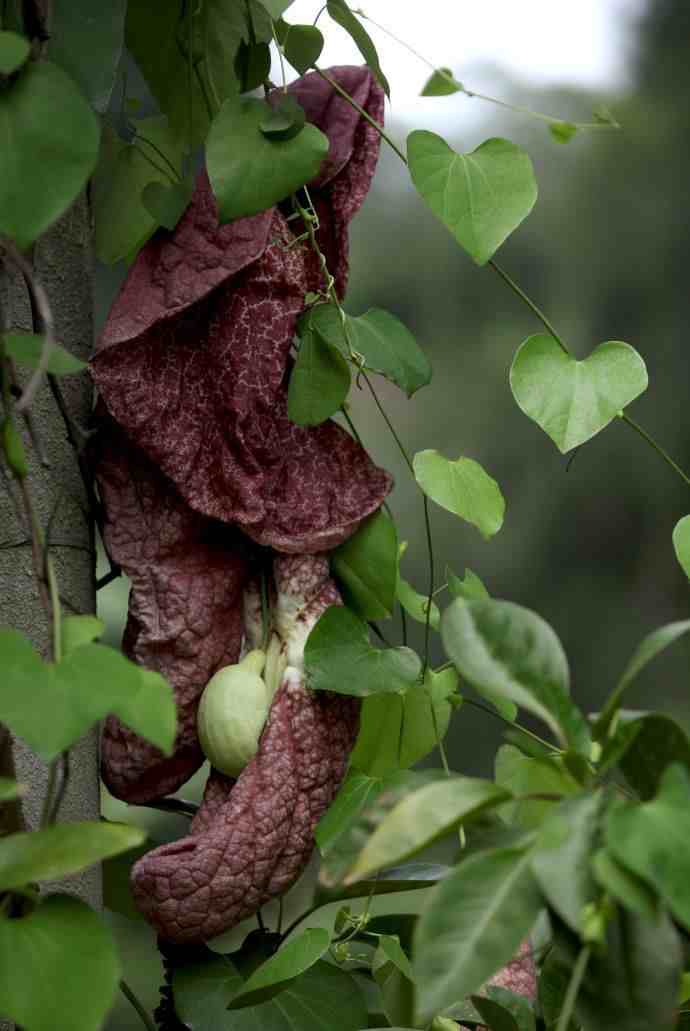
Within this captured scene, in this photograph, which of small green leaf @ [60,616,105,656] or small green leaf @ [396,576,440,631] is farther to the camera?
small green leaf @ [396,576,440,631]

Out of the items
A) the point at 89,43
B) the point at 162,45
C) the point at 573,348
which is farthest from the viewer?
the point at 573,348

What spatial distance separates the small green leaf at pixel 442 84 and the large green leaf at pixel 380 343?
114 mm

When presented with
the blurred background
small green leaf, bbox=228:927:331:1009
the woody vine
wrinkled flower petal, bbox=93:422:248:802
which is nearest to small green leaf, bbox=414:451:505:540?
the woody vine

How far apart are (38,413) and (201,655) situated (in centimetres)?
14

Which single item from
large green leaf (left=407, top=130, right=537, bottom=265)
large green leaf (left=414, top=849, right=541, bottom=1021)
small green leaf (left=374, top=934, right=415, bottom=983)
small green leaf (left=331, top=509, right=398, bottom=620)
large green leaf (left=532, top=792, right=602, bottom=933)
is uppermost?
large green leaf (left=407, top=130, right=537, bottom=265)

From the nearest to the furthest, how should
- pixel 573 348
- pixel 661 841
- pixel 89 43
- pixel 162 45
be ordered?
pixel 661 841 → pixel 89 43 → pixel 162 45 → pixel 573 348

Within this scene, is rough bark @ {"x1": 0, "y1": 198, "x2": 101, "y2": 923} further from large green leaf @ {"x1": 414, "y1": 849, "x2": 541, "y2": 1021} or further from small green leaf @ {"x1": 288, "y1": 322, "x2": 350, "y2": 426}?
large green leaf @ {"x1": 414, "y1": 849, "x2": 541, "y2": 1021}

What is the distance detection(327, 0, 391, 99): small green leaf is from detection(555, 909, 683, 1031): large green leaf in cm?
43

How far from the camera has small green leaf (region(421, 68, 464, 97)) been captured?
0.57 m

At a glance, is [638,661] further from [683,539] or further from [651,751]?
[683,539]

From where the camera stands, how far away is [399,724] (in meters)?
0.72

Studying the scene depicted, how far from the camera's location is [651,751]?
448mm

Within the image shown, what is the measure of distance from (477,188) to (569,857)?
329mm

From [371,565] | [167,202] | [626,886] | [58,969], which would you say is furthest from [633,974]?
[167,202]
